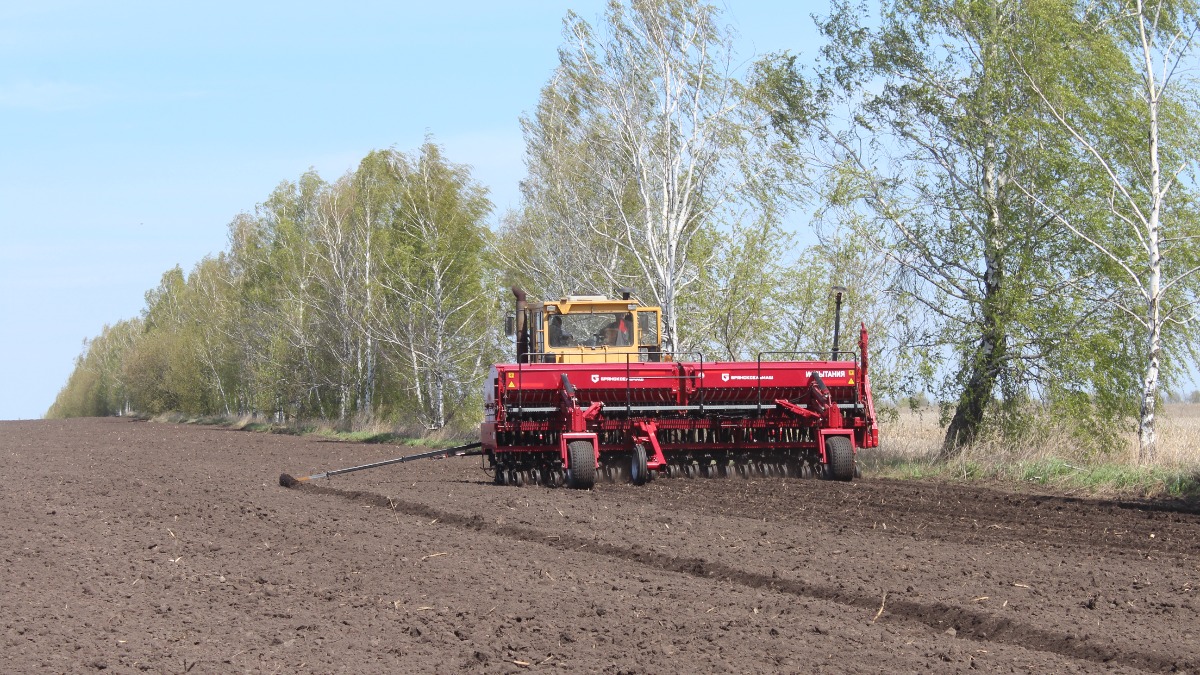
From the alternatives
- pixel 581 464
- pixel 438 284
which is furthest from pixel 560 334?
pixel 438 284

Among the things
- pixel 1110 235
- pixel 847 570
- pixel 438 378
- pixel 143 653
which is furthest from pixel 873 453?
pixel 438 378

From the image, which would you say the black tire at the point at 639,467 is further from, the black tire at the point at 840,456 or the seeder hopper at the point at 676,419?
the black tire at the point at 840,456

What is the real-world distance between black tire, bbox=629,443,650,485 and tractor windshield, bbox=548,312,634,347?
2591 millimetres

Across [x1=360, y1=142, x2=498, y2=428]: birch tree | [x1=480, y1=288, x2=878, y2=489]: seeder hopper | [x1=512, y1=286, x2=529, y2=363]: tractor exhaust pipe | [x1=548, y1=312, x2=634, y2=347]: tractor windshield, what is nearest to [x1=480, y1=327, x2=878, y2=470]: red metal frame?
[x1=480, y1=288, x2=878, y2=489]: seeder hopper

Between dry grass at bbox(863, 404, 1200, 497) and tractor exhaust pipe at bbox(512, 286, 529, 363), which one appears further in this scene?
tractor exhaust pipe at bbox(512, 286, 529, 363)

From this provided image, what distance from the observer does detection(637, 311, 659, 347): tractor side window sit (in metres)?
19.0

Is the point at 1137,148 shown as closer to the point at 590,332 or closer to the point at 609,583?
the point at 590,332

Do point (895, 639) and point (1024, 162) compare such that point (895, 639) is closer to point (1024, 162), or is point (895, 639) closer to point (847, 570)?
point (847, 570)

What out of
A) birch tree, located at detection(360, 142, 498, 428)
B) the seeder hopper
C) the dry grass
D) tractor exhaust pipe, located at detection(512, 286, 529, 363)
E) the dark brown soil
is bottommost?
the dark brown soil

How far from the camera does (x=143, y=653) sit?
6973mm

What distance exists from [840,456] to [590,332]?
441 cm

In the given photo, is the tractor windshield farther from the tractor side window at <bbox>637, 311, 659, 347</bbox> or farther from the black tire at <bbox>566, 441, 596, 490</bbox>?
the black tire at <bbox>566, 441, 596, 490</bbox>

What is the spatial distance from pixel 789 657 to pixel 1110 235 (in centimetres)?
1386

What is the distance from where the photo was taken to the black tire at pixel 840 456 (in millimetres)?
16453
